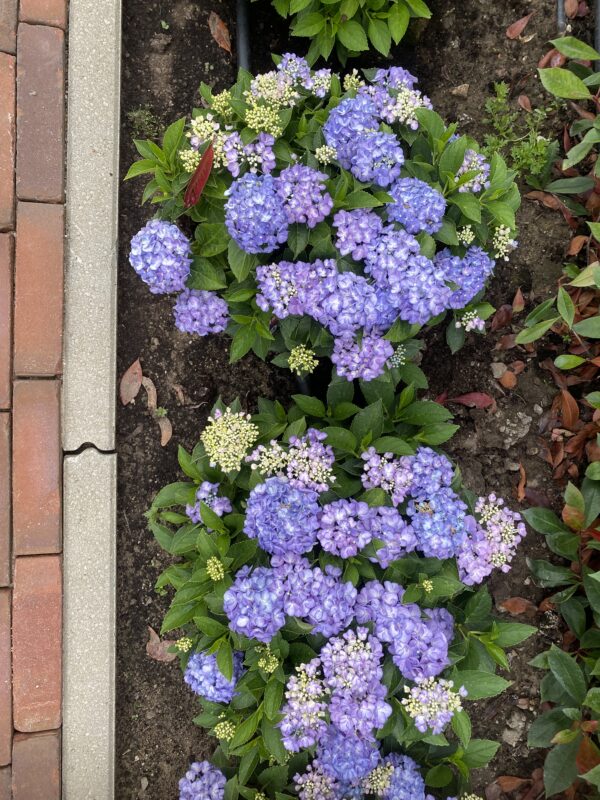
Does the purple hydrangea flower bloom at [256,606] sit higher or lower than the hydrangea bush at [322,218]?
lower

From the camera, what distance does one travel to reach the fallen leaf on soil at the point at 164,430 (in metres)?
2.03

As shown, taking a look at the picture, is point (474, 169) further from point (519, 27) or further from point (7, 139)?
point (7, 139)

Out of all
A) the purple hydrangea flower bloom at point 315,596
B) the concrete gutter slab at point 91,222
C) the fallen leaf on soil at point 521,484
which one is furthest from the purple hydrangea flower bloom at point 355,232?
the fallen leaf on soil at point 521,484

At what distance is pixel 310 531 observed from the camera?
1.33 metres

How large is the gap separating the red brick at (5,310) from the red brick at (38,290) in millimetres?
19

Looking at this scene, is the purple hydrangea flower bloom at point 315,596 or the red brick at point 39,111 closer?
the purple hydrangea flower bloom at point 315,596

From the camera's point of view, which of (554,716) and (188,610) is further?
(554,716)

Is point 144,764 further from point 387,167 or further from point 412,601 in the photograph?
point 387,167

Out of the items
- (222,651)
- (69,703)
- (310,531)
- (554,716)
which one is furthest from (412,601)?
(69,703)

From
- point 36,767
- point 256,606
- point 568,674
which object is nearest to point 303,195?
point 256,606

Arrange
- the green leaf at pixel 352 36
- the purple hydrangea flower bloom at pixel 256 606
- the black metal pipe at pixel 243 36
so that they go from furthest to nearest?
the black metal pipe at pixel 243 36
the green leaf at pixel 352 36
the purple hydrangea flower bloom at pixel 256 606

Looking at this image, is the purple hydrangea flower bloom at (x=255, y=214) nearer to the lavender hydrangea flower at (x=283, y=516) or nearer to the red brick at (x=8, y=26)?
the lavender hydrangea flower at (x=283, y=516)

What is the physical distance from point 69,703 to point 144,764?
1.09ft

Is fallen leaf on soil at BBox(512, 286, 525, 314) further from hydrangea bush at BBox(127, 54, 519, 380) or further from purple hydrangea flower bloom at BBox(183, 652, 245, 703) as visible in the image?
purple hydrangea flower bloom at BBox(183, 652, 245, 703)
